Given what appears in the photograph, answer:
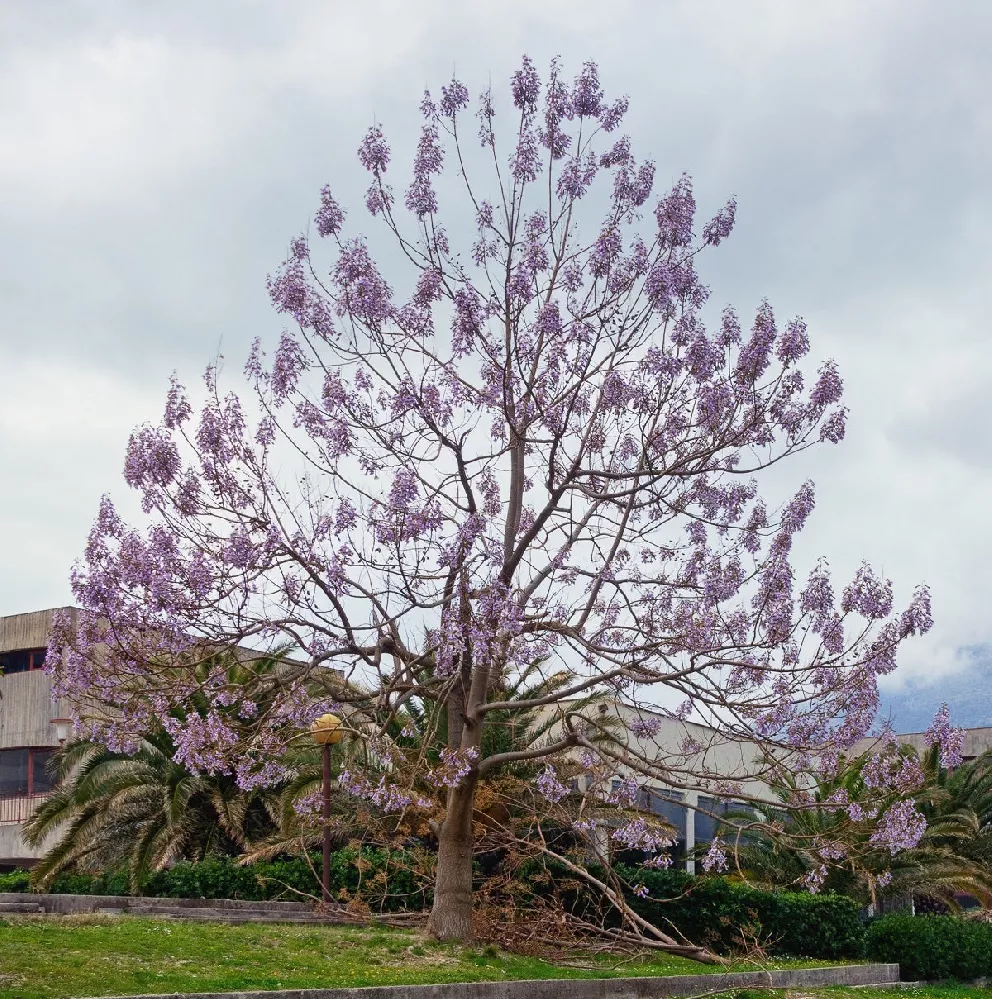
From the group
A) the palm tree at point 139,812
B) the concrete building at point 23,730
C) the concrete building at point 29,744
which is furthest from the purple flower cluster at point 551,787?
the concrete building at point 23,730

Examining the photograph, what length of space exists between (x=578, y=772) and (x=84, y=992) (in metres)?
11.2

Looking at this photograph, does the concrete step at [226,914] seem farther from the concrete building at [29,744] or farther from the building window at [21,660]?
the building window at [21,660]

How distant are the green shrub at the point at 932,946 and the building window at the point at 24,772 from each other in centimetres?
1800

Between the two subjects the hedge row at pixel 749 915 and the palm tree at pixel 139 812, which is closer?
the hedge row at pixel 749 915

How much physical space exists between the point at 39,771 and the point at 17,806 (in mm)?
888

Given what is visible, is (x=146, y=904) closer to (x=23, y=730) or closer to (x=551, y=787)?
(x=551, y=787)

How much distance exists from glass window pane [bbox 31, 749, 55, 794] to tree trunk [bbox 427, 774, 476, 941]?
1692 cm

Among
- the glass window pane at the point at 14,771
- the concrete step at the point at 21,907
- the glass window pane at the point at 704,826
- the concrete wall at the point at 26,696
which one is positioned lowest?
the concrete step at the point at 21,907

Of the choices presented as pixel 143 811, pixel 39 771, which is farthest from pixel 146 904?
pixel 39 771

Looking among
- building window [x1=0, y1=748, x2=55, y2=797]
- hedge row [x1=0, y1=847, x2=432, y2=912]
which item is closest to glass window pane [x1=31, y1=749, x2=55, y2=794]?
building window [x1=0, y1=748, x2=55, y2=797]

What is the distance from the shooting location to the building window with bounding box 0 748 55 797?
2948 cm

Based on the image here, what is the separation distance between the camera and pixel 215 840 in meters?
22.9

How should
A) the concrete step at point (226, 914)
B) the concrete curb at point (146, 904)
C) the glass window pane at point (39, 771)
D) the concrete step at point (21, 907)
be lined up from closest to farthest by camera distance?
1. the concrete step at point (226, 914)
2. the concrete step at point (21, 907)
3. the concrete curb at point (146, 904)
4. the glass window pane at point (39, 771)

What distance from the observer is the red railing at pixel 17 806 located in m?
29.0
